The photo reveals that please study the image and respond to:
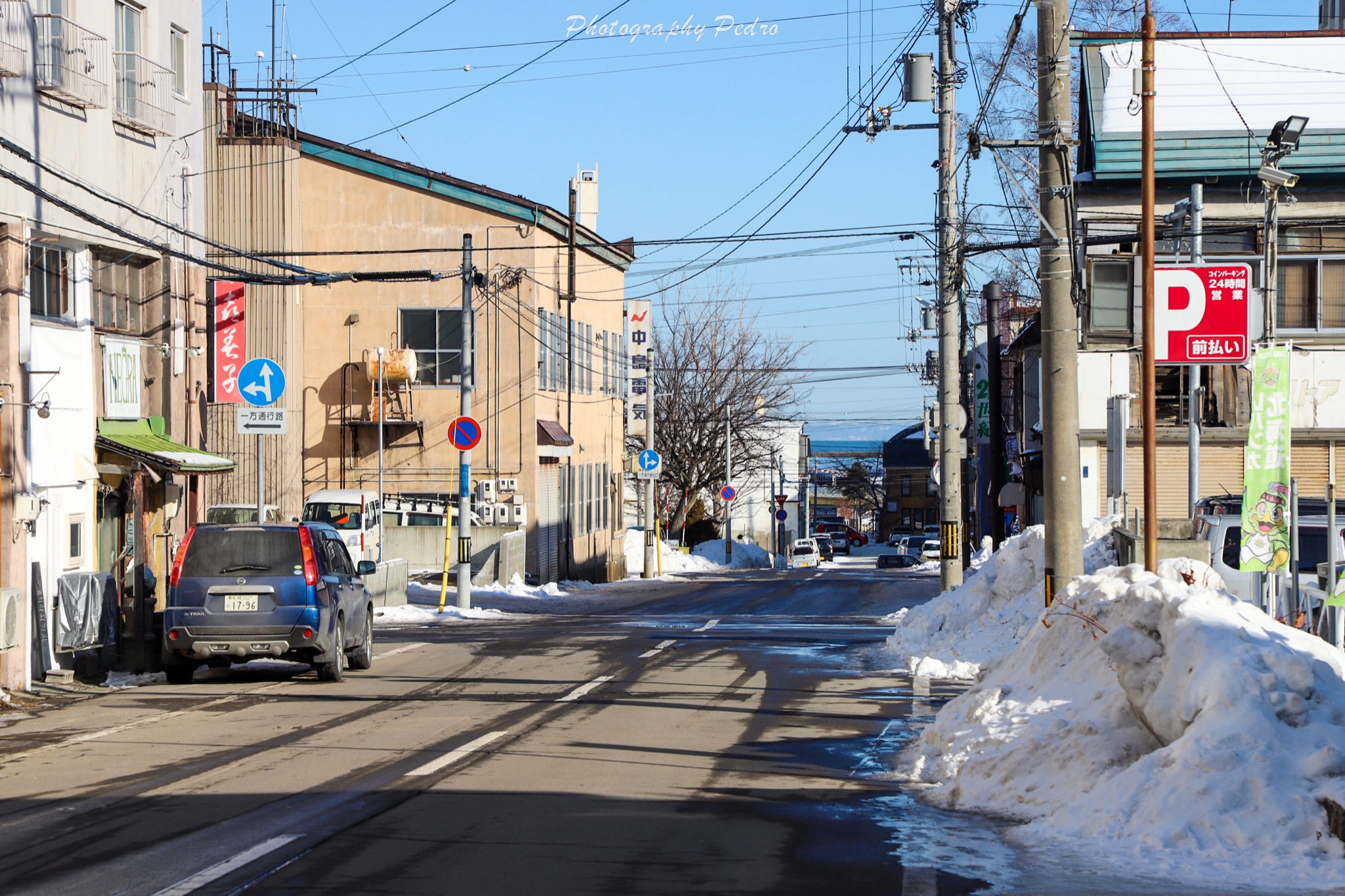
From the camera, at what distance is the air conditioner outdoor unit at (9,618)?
14.0 m

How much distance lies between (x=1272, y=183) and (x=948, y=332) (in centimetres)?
544

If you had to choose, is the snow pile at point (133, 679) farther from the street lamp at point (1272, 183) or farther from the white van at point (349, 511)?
the street lamp at point (1272, 183)

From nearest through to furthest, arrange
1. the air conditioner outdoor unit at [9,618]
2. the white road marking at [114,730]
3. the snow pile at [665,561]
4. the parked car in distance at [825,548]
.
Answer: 1. the white road marking at [114,730]
2. the air conditioner outdoor unit at [9,618]
3. the snow pile at [665,561]
4. the parked car in distance at [825,548]

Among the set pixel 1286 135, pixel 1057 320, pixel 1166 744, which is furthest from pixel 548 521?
pixel 1166 744

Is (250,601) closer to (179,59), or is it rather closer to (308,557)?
(308,557)

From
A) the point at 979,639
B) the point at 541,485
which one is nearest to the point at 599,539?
the point at 541,485

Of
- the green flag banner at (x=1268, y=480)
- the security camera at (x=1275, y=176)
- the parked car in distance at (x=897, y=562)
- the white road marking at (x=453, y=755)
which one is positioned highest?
the security camera at (x=1275, y=176)

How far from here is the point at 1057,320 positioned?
13.1m

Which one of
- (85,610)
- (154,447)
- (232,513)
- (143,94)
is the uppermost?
(143,94)

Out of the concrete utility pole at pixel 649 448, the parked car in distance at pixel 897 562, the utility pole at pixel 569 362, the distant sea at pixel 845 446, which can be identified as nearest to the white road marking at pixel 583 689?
the utility pole at pixel 569 362

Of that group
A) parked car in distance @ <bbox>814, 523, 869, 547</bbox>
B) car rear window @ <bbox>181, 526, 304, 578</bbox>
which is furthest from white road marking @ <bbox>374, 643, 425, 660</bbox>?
parked car in distance @ <bbox>814, 523, 869, 547</bbox>

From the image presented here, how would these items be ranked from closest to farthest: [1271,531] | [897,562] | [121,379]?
[1271,531]
[121,379]
[897,562]

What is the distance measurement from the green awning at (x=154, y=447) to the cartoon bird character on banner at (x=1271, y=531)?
1300cm

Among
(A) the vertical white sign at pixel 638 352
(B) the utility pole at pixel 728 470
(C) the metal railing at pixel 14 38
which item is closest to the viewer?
(C) the metal railing at pixel 14 38
